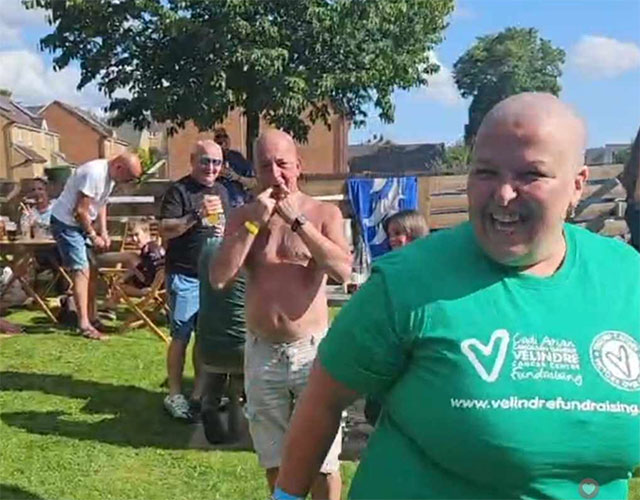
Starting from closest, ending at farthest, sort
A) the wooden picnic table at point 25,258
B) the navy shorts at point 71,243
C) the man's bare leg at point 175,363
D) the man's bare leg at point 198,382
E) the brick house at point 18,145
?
the man's bare leg at point 198,382
the man's bare leg at point 175,363
the navy shorts at point 71,243
the wooden picnic table at point 25,258
the brick house at point 18,145

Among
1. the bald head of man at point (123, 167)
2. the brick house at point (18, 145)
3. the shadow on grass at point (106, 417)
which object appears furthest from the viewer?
the brick house at point (18, 145)

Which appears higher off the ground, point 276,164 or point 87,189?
point 276,164

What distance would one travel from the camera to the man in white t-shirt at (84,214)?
682 centimetres

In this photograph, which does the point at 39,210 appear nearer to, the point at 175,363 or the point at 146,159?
the point at 175,363

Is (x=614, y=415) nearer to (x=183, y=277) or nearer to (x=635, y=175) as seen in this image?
(x=635, y=175)

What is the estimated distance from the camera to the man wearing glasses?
5156 mm

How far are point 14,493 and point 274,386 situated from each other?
1744mm

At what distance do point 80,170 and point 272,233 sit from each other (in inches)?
164

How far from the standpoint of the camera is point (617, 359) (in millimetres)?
1419

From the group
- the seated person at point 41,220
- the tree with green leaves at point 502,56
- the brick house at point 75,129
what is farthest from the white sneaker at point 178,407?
the brick house at point 75,129

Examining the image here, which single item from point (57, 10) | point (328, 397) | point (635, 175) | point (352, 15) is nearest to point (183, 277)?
point (635, 175)

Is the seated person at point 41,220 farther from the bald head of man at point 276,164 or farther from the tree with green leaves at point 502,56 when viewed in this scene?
the tree with green leaves at point 502,56

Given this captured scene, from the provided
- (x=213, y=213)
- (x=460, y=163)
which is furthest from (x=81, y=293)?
(x=460, y=163)

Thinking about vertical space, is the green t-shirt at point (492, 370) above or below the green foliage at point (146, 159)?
below
